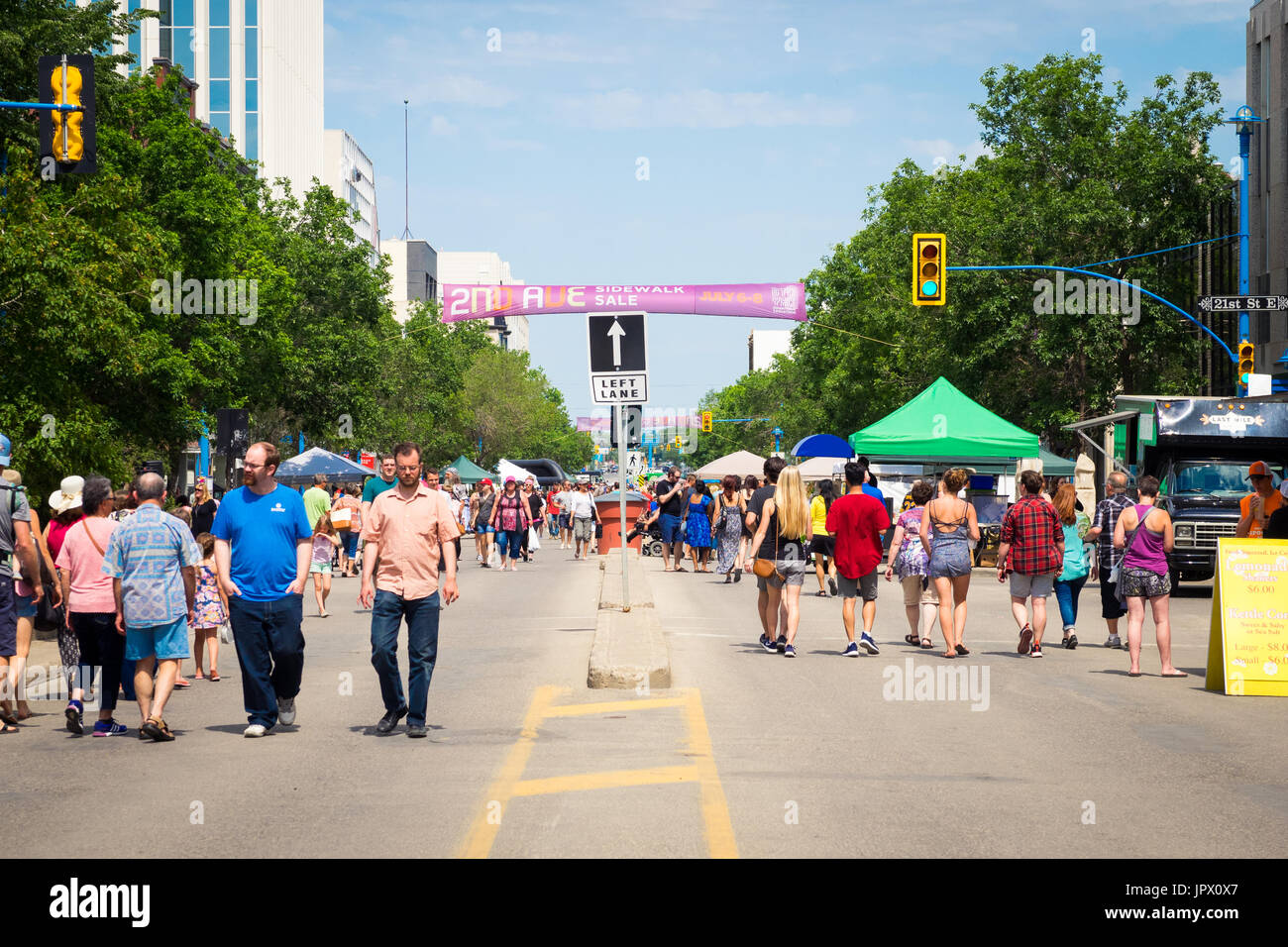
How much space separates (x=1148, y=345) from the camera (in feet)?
130

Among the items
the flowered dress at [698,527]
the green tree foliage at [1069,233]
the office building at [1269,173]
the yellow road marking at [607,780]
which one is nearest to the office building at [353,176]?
the green tree foliage at [1069,233]

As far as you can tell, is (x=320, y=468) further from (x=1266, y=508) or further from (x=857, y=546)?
(x=1266, y=508)

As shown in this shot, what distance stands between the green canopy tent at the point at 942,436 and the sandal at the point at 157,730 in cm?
2048

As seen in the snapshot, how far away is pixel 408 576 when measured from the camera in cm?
963

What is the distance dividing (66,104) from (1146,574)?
11096 mm

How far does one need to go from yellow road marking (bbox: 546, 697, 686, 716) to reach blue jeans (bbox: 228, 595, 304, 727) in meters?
1.90

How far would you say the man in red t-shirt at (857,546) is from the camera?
14.4 meters

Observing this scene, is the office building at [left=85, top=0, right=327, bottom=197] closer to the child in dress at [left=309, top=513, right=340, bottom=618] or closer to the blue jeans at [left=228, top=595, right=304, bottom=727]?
the child in dress at [left=309, top=513, right=340, bottom=618]

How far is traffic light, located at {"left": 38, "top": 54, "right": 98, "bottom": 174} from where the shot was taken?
14477 mm

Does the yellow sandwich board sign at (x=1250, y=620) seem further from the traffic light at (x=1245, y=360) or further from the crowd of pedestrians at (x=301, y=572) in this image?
the traffic light at (x=1245, y=360)

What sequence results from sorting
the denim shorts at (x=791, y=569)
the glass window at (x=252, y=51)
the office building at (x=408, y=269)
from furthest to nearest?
1. the office building at (x=408, y=269)
2. the glass window at (x=252, y=51)
3. the denim shorts at (x=791, y=569)

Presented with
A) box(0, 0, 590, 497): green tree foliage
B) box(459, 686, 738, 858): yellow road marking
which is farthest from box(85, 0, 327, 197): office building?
box(459, 686, 738, 858): yellow road marking

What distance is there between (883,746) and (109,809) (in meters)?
4.47
